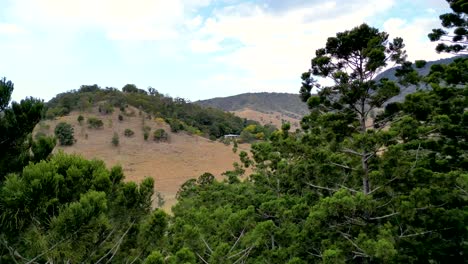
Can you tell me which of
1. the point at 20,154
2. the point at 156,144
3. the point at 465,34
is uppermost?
the point at 465,34

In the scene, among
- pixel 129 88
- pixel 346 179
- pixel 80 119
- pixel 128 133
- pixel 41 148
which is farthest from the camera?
pixel 129 88

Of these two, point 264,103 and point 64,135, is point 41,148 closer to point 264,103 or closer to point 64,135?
point 64,135

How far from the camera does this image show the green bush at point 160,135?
5523cm

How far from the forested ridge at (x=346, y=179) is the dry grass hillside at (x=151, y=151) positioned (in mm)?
31959

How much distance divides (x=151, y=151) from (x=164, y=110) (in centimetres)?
1806

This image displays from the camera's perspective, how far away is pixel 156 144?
54.5 metres

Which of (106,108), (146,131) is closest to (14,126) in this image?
(146,131)

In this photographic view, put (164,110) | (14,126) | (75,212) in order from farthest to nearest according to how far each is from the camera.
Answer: (164,110) < (14,126) < (75,212)

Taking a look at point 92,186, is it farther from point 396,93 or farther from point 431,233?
point 431,233

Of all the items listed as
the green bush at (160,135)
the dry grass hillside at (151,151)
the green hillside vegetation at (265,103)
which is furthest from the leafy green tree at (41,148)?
the green hillside vegetation at (265,103)

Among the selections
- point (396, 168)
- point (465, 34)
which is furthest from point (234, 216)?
point (465, 34)

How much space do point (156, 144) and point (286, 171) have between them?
44.4m

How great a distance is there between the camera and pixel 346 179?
38.1 feet

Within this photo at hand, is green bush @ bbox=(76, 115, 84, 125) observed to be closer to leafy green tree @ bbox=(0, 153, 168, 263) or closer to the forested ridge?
the forested ridge
